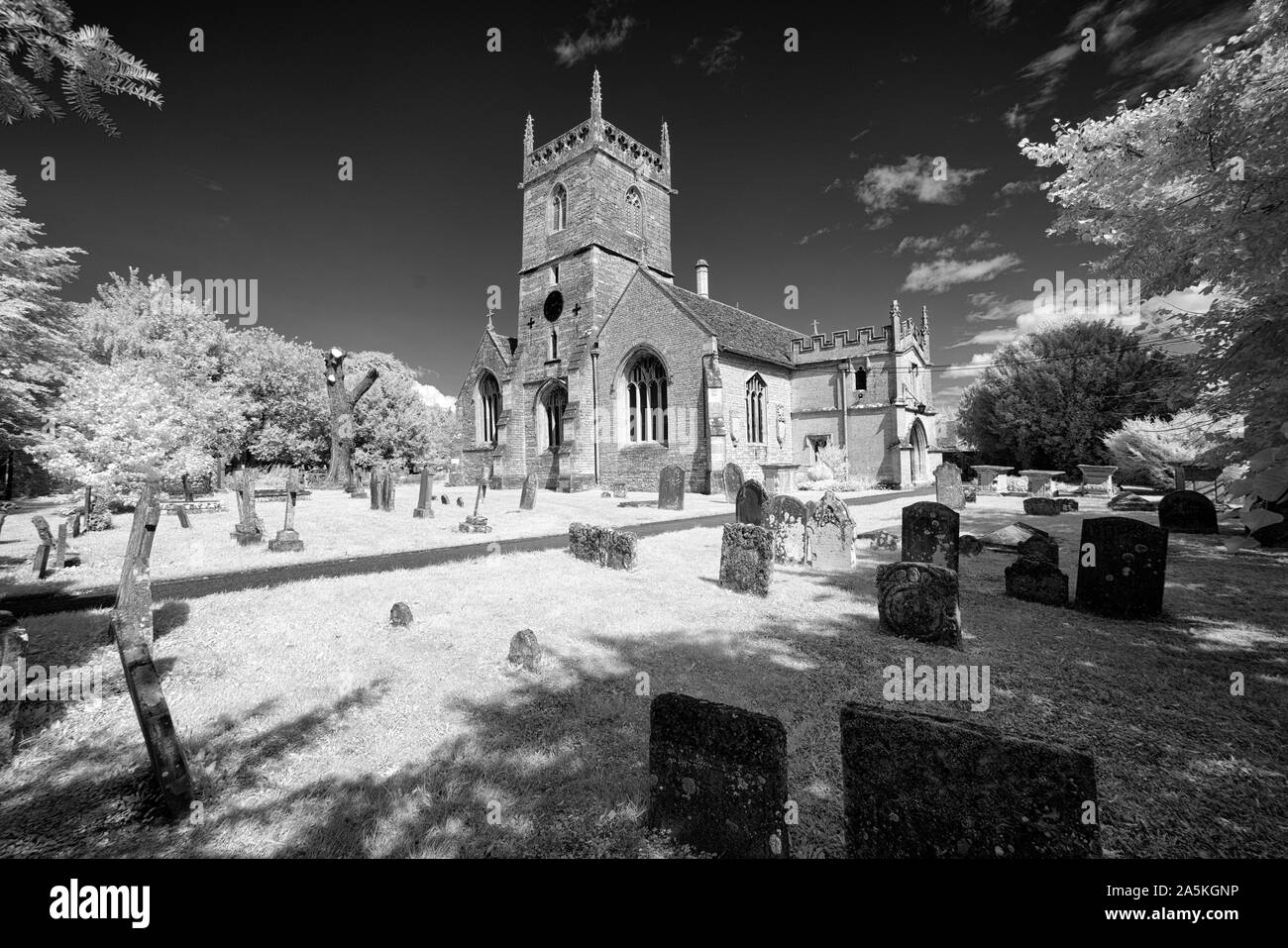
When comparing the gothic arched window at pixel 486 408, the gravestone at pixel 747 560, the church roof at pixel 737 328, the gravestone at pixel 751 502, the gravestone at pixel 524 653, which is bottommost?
the gravestone at pixel 524 653

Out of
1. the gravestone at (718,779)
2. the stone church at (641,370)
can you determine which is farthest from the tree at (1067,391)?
the gravestone at (718,779)

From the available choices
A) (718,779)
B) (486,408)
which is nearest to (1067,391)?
(486,408)

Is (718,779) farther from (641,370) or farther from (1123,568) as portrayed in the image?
(641,370)

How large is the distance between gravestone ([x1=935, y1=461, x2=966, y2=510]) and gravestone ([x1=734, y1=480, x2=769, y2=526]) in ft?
30.3

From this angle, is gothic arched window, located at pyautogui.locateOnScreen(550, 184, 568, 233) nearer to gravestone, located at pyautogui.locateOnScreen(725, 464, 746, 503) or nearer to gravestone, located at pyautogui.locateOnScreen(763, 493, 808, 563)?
gravestone, located at pyautogui.locateOnScreen(725, 464, 746, 503)

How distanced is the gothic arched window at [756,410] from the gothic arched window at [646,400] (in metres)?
4.24

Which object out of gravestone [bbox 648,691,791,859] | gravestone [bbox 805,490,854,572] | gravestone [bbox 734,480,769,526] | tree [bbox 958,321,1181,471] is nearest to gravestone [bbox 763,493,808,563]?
gravestone [bbox 805,490,854,572]

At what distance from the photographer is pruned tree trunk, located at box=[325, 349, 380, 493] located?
974 inches

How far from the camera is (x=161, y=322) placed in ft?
92.9

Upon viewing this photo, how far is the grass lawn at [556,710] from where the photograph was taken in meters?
2.38

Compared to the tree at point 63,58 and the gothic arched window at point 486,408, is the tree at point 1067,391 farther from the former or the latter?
the tree at point 63,58
